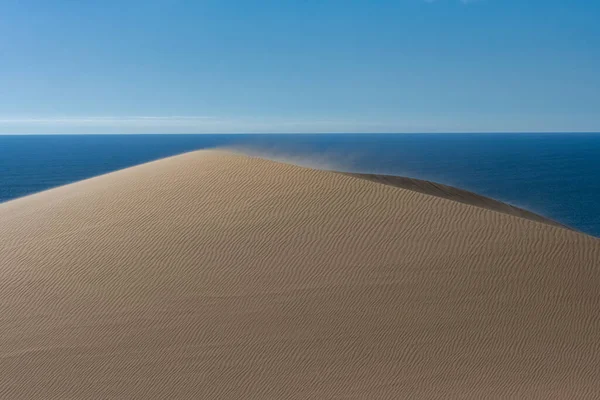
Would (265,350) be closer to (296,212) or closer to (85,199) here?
(296,212)

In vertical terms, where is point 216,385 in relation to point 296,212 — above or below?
below

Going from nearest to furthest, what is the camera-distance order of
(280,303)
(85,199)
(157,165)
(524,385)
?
1. (524,385)
2. (280,303)
3. (85,199)
4. (157,165)

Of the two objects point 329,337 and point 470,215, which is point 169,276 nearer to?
point 329,337

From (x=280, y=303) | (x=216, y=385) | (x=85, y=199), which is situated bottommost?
(x=216, y=385)

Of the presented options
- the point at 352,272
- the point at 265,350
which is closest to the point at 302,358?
the point at 265,350

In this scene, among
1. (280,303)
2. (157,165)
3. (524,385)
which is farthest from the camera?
(157,165)

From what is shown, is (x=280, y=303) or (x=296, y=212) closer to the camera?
(x=280, y=303)
